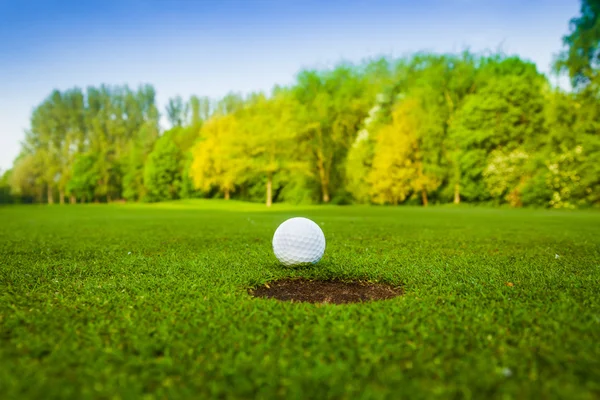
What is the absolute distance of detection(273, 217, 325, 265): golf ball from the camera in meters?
5.21

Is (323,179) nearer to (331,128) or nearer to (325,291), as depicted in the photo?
(331,128)

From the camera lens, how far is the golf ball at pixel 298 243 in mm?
5215

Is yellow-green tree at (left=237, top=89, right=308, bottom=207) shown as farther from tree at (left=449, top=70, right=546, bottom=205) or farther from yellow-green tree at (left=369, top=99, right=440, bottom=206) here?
tree at (left=449, top=70, right=546, bottom=205)

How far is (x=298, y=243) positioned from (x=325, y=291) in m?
0.98

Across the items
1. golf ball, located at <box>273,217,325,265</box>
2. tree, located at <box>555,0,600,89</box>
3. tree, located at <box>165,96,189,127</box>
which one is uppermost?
tree, located at <box>165,96,189,127</box>

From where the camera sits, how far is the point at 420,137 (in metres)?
37.6

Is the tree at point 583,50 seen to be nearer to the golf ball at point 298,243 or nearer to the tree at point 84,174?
the golf ball at point 298,243

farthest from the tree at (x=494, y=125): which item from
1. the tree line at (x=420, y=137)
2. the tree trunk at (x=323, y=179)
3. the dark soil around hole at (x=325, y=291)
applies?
the dark soil around hole at (x=325, y=291)

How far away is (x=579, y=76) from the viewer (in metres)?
27.5

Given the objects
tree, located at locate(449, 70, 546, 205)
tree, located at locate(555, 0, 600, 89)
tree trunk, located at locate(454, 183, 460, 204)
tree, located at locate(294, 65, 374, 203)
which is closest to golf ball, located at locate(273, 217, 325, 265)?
tree, located at locate(555, 0, 600, 89)

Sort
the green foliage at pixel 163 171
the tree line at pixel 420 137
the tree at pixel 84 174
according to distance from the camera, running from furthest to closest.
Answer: the tree at pixel 84 174 → the green foliage at pixel 163 171 → the tree line at pixel 420 137

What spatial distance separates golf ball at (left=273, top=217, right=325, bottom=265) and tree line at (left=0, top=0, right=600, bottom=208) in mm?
Answer: 30107

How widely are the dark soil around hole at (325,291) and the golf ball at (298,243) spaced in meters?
0.45

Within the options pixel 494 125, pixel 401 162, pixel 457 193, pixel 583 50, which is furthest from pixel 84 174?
pixel 583 50
